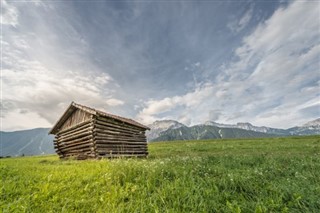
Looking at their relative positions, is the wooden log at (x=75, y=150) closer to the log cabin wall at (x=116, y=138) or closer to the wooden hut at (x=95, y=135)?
the wooden hut at (x=95, y=135)

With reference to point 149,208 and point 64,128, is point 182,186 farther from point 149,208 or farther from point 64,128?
point 64,128

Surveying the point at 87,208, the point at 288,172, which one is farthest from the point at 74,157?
the point at 288,172

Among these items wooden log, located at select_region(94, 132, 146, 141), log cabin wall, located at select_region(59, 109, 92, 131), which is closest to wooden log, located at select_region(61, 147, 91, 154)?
wooden log, located at select_region(94, 132, 146, 141)

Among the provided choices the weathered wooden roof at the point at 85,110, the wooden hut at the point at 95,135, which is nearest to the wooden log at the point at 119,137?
the wooden hut at the point at 95,135

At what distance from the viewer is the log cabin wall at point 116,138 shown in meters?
16.8

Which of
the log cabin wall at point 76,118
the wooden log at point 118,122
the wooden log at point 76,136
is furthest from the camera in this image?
→ the log cabin wall at point 76,118

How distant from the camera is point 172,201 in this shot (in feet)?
14.2

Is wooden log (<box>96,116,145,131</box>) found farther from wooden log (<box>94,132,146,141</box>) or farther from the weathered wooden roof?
wooden log (<box>94,132,146,141</box>)

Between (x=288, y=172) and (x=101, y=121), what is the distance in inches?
568

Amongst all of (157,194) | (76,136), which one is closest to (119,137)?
(76,136)

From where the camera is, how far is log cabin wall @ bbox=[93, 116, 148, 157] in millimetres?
16750

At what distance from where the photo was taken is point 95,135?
1644 cm

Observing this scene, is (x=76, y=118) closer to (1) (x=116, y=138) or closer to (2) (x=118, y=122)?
(2) (x=118, y=122)

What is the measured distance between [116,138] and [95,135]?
7.77 ft
